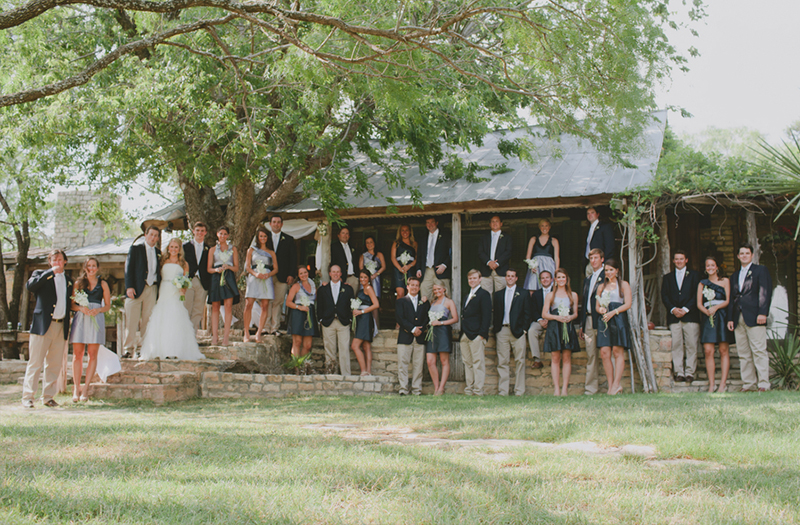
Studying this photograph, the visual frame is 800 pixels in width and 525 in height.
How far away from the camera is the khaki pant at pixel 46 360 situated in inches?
334

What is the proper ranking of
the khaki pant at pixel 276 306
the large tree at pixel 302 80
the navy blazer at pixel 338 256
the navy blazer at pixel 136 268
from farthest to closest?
the navy blazer at pixel 338 256 < the khaki pant at pixel 276 306 < the navy blazer at pixel 136 268 < the large tree at pixel 302 80

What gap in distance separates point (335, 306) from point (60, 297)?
422cm

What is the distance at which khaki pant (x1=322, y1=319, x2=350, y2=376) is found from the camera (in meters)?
11.1

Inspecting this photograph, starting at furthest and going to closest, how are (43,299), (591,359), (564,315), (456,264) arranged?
(456,264)
(591,359)
(564,315)
(43,299)

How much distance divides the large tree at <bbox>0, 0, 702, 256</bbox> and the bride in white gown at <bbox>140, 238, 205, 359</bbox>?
1343 millimetres

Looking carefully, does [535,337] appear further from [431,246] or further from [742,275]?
[742,275]

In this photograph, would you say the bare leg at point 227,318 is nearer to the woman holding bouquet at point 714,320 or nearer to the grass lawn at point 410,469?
the grass lawn at point 410,469

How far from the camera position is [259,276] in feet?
36.3

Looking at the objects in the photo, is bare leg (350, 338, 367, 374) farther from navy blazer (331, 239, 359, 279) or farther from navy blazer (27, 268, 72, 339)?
navy blazer (27, 268, 72, 339)

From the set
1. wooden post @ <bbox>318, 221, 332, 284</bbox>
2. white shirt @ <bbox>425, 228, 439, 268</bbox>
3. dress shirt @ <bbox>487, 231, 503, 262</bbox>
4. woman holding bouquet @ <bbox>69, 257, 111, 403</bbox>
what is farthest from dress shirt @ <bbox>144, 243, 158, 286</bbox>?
dress shirt @ <bbox>487, 231, 503, 262</bbox>

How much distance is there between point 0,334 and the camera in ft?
47.0

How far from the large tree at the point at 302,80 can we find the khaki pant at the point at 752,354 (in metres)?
3.19

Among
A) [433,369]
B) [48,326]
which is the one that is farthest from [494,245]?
[48,326]

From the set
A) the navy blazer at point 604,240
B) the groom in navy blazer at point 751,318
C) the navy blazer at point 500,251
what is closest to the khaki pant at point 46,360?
the navy blazer at point 500,251
